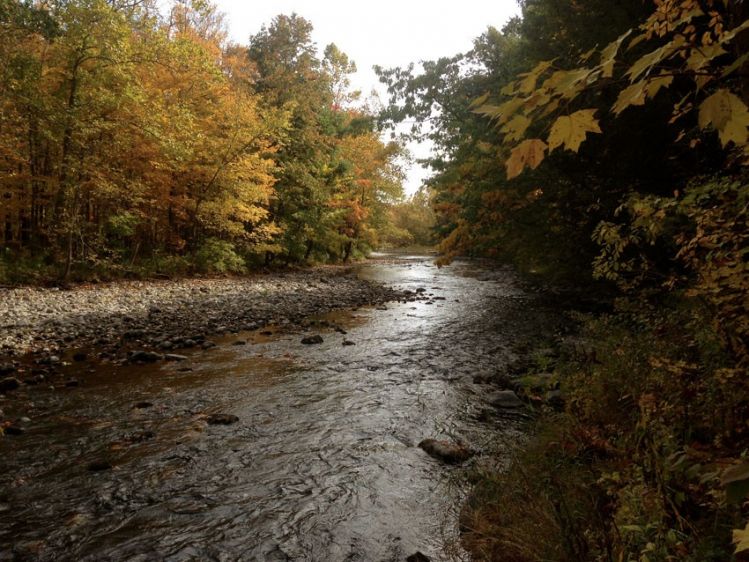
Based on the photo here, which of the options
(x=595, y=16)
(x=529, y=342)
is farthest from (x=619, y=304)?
(x=595, y=16)

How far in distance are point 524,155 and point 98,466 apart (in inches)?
186

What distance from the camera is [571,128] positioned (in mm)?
1391

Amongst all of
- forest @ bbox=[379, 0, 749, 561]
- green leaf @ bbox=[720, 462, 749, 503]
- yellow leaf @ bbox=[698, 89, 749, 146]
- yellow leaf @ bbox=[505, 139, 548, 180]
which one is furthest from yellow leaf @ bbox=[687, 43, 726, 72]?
green leaf @ bbox=[720, 462, 749, 503]

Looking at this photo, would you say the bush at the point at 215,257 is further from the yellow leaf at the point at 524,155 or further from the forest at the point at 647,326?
the yellow leaf at the point at 524,155

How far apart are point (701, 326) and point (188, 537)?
4.85m

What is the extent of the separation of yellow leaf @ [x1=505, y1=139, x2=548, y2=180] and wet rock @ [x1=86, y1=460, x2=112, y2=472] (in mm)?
4621

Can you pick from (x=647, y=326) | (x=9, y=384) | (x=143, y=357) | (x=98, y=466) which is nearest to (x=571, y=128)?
(x=647, y=326)

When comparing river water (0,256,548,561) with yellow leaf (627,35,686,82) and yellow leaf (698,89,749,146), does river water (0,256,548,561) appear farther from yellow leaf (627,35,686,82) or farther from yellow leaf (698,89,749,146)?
yellow leaf (627,35,686,82)

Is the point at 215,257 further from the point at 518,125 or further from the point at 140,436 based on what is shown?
the point at 518,125

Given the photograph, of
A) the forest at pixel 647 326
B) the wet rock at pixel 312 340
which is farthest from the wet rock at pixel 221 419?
the wet rock at pixel 312 340

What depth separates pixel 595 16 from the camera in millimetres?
8602

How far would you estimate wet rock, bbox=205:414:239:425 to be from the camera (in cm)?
515

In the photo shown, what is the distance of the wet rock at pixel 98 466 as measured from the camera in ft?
13.1

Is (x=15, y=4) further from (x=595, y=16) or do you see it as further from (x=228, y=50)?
(x=228, y=50)
